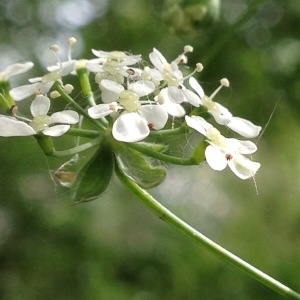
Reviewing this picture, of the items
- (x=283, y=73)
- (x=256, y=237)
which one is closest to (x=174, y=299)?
(x=256, y=237)

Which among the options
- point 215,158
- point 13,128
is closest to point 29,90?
point 13,128

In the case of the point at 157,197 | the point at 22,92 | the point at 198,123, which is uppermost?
the point at 198,123

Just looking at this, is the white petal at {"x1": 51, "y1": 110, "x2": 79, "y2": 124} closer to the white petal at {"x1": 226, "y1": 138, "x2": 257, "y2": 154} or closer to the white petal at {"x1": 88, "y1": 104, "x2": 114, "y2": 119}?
the white petal at {"x1": 88, "y1": 104, "x2": 114, "y2": 119}

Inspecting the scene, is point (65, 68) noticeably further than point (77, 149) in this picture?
Yes

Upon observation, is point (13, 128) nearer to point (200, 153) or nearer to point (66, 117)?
point (66, 117)

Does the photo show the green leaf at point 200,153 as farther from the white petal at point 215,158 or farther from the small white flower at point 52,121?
the small white flower at point 52,121

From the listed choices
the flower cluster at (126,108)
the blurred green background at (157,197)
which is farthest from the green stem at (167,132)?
the blurred green background at (157,197)

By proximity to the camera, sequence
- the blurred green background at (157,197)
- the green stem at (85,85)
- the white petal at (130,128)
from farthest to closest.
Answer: the blurred green background at (157,197)
the green stem at (85,85)
the white petal at (130,128)

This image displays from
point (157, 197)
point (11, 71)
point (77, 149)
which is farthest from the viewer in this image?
point (157, 197)
